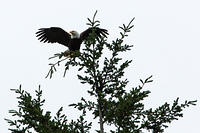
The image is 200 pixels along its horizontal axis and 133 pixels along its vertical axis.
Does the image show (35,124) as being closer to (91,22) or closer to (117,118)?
(117,118)

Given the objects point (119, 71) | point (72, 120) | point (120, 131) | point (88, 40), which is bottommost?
point (120, 131)

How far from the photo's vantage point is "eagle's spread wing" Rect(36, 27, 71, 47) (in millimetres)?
11945

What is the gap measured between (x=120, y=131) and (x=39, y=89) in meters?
1.91

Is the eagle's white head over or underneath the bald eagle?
underneath

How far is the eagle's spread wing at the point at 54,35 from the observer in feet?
39.2

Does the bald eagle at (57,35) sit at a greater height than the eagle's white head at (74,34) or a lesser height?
greater

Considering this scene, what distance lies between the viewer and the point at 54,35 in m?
12.1

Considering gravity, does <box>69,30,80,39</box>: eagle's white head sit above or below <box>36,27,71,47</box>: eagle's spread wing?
below

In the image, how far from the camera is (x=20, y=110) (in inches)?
316

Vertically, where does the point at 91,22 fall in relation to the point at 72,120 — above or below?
above

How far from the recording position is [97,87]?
7785mm

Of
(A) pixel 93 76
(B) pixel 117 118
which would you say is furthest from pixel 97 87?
(B) pixel 117 118

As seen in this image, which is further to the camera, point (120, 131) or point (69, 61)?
point (69, 61)

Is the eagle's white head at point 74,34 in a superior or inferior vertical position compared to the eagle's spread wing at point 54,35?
inferior
